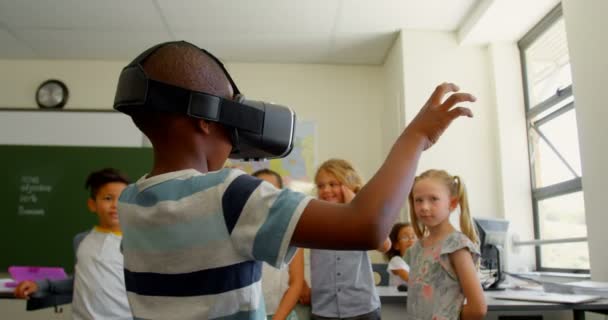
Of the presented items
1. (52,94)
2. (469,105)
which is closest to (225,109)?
(469,105)

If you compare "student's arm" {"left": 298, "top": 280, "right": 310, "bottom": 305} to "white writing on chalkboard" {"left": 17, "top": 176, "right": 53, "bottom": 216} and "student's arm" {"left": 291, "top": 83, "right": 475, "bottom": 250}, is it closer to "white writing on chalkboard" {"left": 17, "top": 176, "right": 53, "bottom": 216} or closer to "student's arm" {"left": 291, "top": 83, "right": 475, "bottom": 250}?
"student's arm" {"left": 291, "top": 83, "right": 475, "bottom": 250}

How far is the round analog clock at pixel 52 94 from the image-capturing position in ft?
13.8

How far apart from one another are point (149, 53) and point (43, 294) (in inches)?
67.0

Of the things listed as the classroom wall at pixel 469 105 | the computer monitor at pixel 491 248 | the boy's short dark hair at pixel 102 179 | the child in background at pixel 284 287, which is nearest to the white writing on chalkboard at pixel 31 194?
the boy's short dark hair at pixel 102 179

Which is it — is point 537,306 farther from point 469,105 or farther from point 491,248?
point 469,105

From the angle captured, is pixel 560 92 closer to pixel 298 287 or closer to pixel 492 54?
pixel 492 54

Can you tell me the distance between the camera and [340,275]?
1978 mm

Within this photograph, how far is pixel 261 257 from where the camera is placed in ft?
1.81

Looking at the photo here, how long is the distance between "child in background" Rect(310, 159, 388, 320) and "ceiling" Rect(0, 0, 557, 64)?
168cm

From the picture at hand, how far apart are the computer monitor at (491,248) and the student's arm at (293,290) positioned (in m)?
0.96

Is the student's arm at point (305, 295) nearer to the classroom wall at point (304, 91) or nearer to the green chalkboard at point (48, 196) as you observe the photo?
the classroom wall at point (304, 91)

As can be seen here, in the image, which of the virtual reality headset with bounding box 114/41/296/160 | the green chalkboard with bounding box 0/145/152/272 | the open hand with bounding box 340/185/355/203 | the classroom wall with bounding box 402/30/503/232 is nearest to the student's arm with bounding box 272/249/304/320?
the open hand with bounding box 340/185/355/203

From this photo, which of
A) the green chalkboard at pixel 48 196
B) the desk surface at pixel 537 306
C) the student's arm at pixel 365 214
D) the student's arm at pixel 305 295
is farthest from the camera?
the green chalkboard at pixel 48 196

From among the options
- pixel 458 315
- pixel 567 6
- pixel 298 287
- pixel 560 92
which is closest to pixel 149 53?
pixel 458 315
